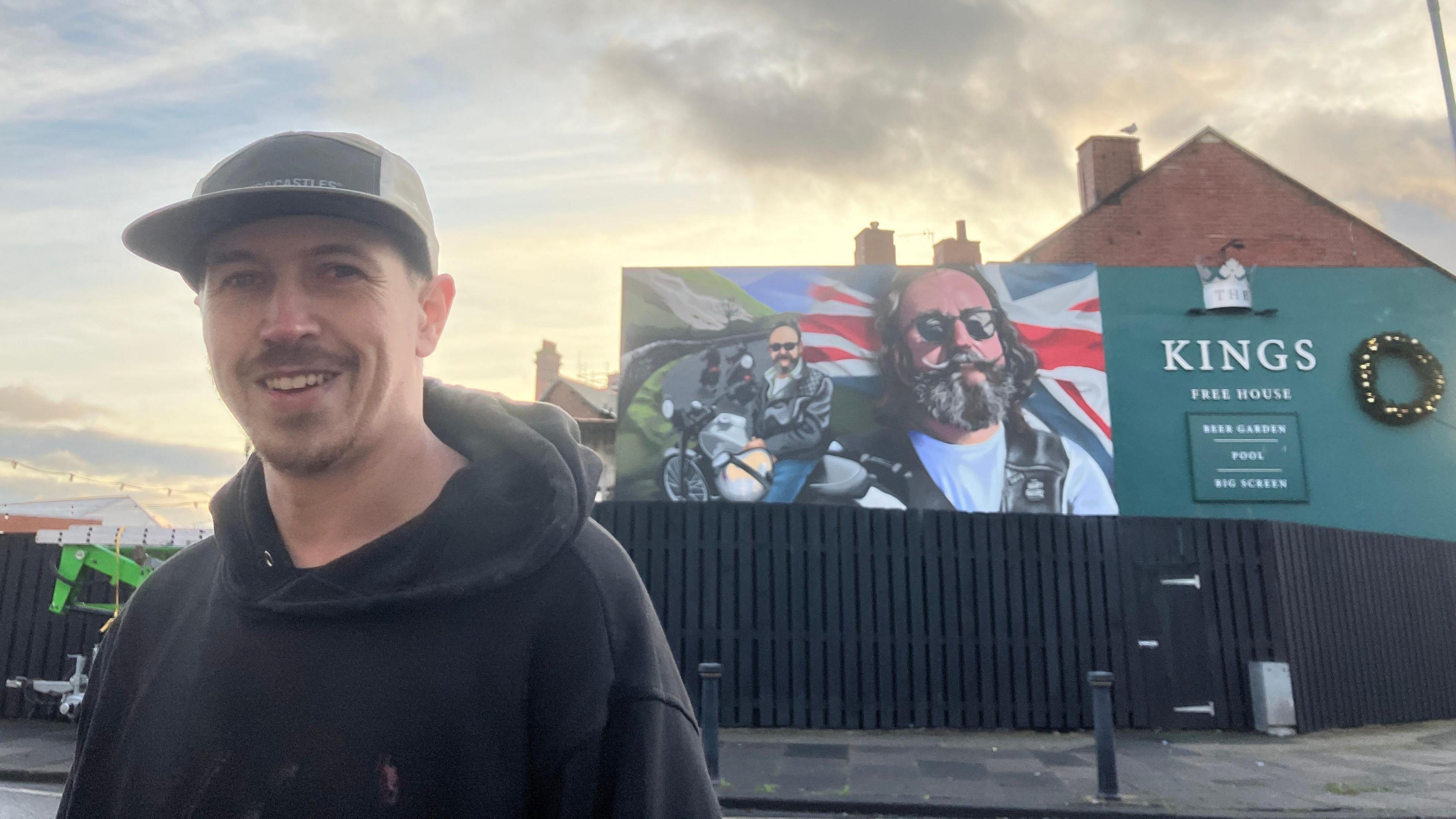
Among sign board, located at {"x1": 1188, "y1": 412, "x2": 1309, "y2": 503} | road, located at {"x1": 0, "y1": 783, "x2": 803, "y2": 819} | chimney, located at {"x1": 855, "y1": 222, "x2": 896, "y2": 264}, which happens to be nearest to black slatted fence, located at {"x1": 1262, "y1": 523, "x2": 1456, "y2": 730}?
sign board, located at {"x1": 1188, "y1": 412, "x2": 1309, "y2": 503}

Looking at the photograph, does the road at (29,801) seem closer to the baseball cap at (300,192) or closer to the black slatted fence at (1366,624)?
the baseball cap at (300,192)

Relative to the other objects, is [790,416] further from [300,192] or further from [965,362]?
[300,192]

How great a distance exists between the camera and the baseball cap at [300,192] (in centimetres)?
130

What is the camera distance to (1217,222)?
1888cm

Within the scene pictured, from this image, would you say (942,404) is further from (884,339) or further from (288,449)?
(288,449)

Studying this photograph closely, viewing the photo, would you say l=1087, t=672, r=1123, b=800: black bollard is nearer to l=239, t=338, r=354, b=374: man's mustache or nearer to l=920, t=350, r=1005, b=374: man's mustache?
l=239, t=338, r=354, b=374: man's mustache

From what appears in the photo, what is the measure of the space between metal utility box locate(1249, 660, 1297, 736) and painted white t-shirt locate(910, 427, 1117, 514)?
238 inches

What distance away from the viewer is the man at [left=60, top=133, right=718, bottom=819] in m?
1.22

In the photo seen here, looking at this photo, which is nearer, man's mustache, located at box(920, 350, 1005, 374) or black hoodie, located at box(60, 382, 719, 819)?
black hoodie, located at box(60, 382, 719, 819)

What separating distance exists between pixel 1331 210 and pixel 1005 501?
9762 mm

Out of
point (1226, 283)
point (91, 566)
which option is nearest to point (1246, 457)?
point (1226, 283)

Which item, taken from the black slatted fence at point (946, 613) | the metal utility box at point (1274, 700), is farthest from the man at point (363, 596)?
the metal utility box at point (1274, 700)

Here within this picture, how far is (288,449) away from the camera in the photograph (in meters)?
1.35

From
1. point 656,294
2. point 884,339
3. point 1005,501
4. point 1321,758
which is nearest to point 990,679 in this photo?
point 1321,758
